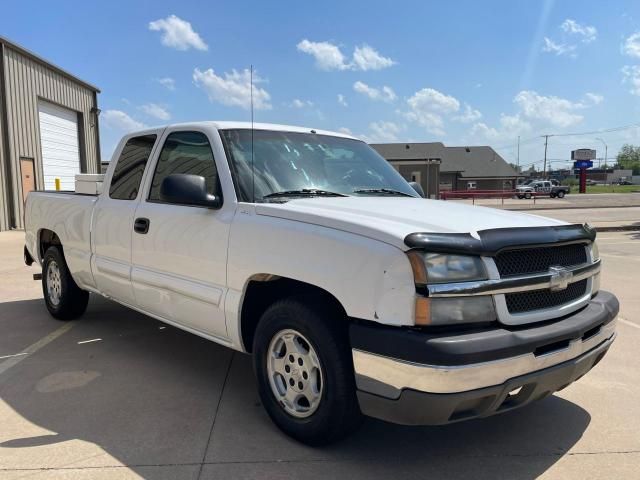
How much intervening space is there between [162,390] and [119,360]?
0.91 m

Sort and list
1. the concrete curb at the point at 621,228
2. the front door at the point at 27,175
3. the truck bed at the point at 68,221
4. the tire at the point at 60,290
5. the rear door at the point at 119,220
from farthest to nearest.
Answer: the front door at the point at 27,175 → the concrete curb at the point at 621,228 → the tire at the point at 60,290 → the truck bed at the point at 68,221 → the rear door at the point at 119,220

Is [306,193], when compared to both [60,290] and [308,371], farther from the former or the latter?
[60,290]

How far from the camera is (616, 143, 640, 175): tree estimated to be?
156288mm

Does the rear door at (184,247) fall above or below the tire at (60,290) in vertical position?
above

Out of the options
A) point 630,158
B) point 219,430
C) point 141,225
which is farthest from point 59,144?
point 630,158

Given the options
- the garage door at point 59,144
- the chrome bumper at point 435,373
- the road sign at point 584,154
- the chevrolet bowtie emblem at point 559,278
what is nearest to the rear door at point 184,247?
the chrome bumper at point 435,373

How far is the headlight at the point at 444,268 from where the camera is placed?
2566 mm

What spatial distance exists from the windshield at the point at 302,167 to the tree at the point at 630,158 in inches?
6849

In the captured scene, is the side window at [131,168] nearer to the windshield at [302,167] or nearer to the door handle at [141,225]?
the door handle at [141,225]

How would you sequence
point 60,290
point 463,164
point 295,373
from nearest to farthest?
point 295,373, point 60,290, point 463,164

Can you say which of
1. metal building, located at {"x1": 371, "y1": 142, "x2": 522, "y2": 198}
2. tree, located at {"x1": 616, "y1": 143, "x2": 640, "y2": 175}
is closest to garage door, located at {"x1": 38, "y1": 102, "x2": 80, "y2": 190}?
metal building, located at {"x1": 371, "y1": 142, "x2": 522, "y2": 198}

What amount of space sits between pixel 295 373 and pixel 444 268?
1136 millimetres

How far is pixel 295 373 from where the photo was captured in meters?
3.19

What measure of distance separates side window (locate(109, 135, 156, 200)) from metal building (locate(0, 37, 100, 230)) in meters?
14.8
